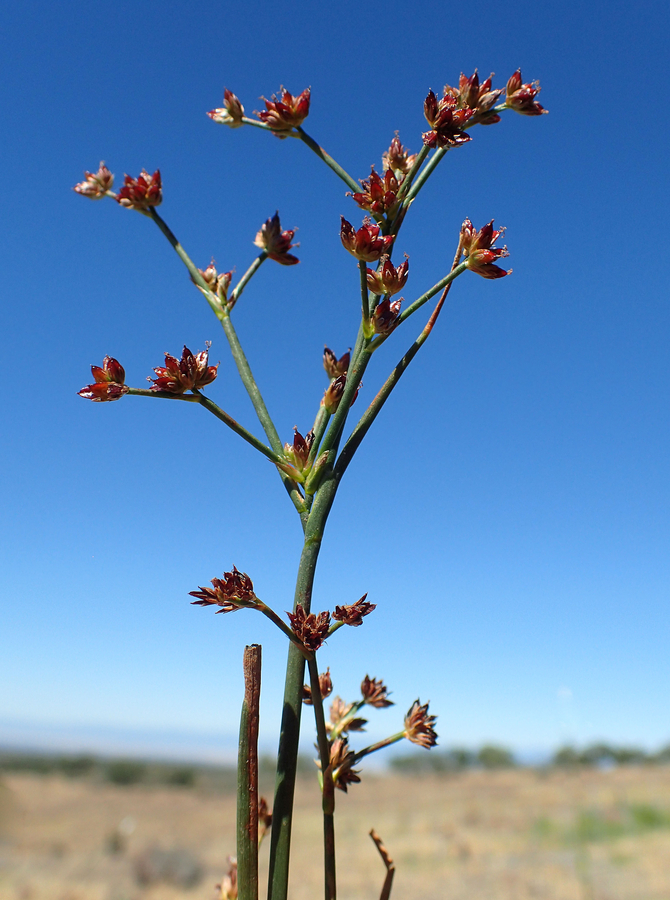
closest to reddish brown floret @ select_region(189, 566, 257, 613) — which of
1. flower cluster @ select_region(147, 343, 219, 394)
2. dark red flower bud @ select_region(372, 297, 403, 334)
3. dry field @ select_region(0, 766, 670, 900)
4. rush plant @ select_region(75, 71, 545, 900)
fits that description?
rush plant @ select_region(75, 71, 545, 900)

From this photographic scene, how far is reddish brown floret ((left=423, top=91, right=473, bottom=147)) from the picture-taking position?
0.94 metres

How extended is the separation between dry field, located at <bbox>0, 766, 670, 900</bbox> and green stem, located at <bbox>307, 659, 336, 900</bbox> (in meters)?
12.9

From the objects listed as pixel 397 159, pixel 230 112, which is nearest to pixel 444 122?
pixel 397 159

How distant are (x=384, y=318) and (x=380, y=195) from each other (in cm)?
19

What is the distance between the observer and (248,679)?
0.80m

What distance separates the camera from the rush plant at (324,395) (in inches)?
30.1

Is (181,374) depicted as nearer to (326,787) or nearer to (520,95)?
(326,787)

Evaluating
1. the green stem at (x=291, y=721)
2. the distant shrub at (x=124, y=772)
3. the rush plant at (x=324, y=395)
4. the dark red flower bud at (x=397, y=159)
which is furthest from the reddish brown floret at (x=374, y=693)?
the distant shrub at (x=124, y=772)

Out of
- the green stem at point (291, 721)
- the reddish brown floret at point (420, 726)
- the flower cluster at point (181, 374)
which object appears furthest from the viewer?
the reddish brown floret at point (420, 726)

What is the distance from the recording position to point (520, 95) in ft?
3.41

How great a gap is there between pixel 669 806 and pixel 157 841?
20.0m

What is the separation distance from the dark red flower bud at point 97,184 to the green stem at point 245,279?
30 centimetres

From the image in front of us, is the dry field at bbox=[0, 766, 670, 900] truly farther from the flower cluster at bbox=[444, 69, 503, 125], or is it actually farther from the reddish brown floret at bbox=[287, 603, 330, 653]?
the flower cluster at bbox=[444, 69, 503, 125]

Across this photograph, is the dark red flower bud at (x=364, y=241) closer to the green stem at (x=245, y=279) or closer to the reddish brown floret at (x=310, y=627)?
the green stem at (x=245, y=279)
